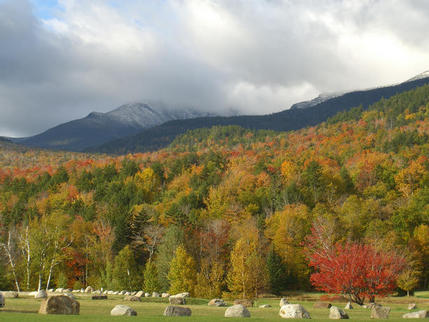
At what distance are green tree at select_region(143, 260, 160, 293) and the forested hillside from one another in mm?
169

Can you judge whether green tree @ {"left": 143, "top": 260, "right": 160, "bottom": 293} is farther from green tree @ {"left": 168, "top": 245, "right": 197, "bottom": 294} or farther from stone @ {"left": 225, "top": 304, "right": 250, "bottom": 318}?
stone @ {"left": 225, "top": 304, "right": 250, "bottom": 318}

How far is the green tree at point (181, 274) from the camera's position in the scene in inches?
2541

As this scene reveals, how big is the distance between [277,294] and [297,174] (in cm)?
4865

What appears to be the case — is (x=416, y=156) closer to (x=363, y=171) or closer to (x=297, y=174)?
(x=363, y=171)

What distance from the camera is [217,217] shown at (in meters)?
93.9

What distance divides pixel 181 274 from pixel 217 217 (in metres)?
29.6

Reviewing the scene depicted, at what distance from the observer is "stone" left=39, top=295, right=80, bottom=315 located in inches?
883

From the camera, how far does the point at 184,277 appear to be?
65438mm

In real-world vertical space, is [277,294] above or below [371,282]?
below

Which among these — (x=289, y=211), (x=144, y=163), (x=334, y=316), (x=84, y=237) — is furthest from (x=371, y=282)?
(x=144, y=163)

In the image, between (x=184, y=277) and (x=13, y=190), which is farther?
(x=13, y=190)

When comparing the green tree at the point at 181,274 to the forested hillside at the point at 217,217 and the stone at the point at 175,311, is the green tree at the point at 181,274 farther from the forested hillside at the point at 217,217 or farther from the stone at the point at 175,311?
the stone at the point at 175,311

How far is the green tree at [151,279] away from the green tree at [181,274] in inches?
185

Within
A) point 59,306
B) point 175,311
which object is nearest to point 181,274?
point 175,311
